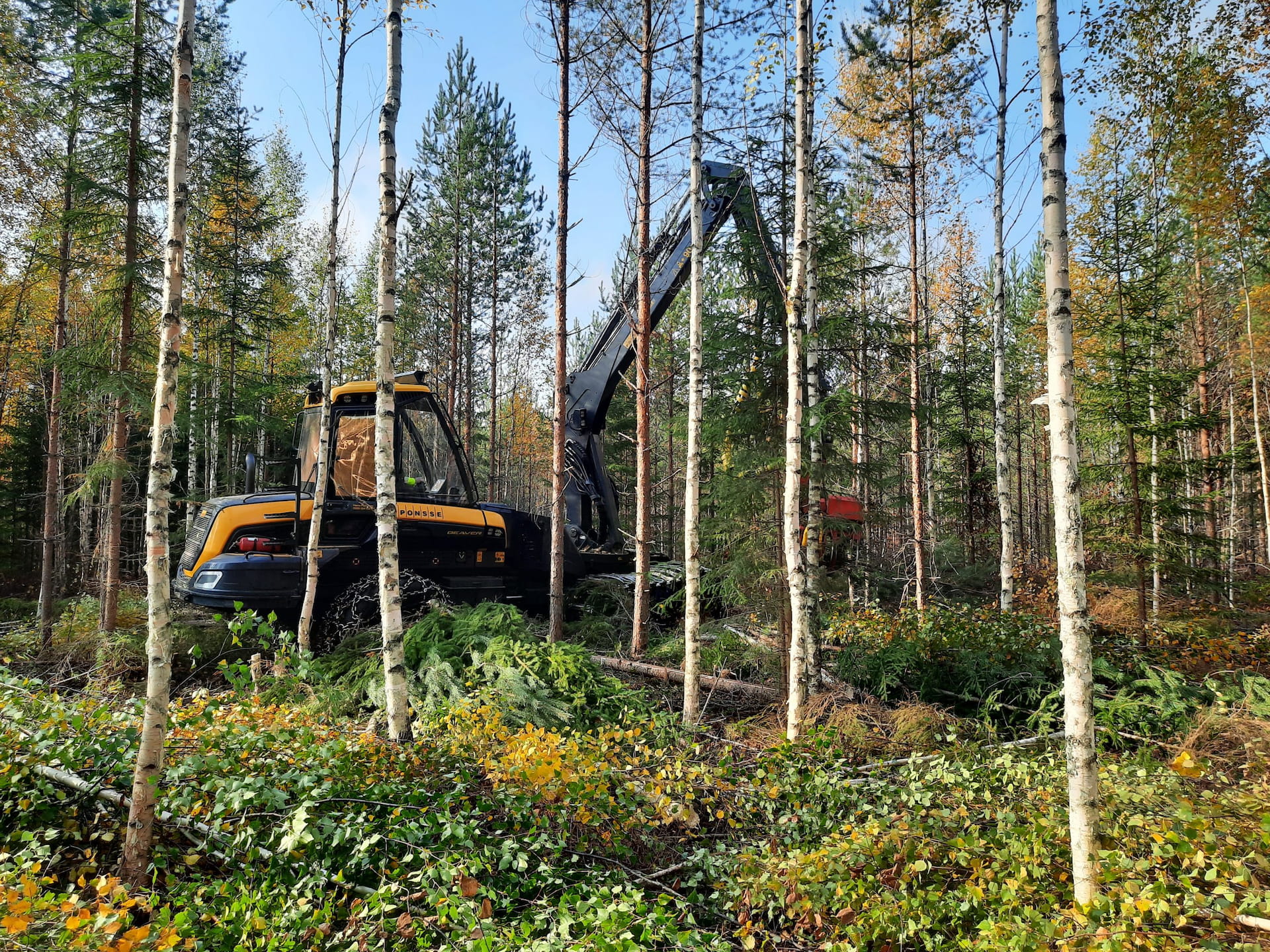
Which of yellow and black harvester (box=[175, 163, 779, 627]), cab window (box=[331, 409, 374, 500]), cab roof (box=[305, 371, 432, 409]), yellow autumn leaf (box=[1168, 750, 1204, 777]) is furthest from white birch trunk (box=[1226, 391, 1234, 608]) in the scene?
cab window (box=[331, 409, 374, 500])

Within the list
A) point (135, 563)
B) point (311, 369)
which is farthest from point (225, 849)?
point (311, 369)

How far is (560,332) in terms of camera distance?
26.0 ft

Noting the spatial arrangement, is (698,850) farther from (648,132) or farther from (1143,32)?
(1143,32)

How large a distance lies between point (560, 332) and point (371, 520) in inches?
126

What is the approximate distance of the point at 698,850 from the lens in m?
3.70

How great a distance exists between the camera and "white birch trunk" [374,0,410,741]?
4.51 m

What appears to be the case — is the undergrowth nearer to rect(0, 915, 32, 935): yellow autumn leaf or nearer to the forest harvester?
the forest harvester

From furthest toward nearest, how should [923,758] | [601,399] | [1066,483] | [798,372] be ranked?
1. [601,399]
2. [798,372]
3. [923,758]
4. [1066,483]

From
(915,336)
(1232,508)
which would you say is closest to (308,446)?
(915,336)

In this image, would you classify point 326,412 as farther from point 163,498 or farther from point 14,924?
point 14,924

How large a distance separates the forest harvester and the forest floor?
5.63ft

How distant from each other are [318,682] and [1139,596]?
967 centimetres

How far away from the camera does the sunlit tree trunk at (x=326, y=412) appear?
21.9ft

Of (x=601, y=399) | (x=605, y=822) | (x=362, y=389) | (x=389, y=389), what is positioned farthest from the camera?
(x=601, y=399)
